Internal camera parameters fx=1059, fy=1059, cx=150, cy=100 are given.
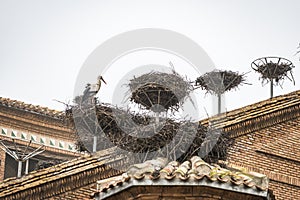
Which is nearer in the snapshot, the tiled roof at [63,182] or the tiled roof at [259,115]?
the tiled roof at [63,182]

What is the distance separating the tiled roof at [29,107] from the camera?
80.3 ft

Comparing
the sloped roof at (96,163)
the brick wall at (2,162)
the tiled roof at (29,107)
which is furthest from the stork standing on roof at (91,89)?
the tiled roof at (29,107)

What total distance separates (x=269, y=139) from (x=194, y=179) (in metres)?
4.24

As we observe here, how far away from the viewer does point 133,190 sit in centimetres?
1292

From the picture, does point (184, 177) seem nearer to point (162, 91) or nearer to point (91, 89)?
point (162, 91)

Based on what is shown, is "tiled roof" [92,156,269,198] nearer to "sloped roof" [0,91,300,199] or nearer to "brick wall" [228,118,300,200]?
"sloped roof" [0,91,300,199]

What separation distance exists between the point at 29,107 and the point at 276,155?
9373 mm

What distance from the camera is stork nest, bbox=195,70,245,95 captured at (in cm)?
1734

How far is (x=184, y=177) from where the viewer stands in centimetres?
1278

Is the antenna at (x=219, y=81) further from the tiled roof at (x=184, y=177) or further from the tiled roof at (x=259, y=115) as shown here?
the tiled roof at (x=184, y=177)

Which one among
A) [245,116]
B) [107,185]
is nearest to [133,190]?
[107,185]

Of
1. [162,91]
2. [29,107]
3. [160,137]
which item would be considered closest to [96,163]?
[162,91]

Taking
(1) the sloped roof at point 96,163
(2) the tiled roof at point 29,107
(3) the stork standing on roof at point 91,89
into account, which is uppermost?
(2) the tiled roof at point 29,107

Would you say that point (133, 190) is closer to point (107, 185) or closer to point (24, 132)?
point (107, 185)
